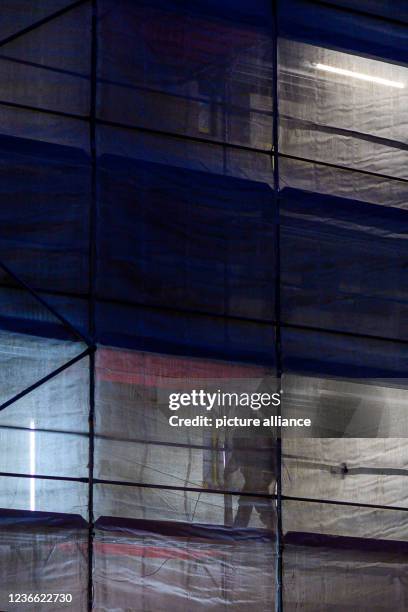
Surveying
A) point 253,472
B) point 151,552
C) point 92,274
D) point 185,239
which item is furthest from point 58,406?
point 185,239

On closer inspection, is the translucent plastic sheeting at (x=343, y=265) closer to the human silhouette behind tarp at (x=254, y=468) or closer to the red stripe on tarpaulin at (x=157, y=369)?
the red stripe on tarpaulin at (x=157, y=369)

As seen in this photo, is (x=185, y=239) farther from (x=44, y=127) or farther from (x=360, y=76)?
(x=360, y=76)

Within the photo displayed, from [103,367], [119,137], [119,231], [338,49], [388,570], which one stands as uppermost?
[338,49]

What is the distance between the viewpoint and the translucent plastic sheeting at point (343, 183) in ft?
40.5

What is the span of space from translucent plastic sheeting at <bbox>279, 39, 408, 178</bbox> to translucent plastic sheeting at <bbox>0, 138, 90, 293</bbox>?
7.38ft

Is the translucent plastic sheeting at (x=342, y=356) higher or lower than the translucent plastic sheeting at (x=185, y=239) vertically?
lower

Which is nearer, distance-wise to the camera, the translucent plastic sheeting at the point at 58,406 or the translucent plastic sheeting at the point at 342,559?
the translucent plastic sheeting at the point at 58,406

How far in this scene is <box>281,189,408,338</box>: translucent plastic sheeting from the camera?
12102 millimetres

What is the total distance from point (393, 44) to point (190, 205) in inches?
122

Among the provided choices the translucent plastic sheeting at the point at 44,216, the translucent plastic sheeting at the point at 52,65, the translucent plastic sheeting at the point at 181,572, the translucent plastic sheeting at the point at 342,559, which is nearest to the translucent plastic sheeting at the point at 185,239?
the translucent plastic sheeting at the point at 44,216

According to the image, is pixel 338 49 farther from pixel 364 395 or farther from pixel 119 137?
pixel 364 395

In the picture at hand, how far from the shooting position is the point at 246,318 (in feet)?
38.5

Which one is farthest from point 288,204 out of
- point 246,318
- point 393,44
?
point 393,44

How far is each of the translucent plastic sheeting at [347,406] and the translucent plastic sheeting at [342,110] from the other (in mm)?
2183
